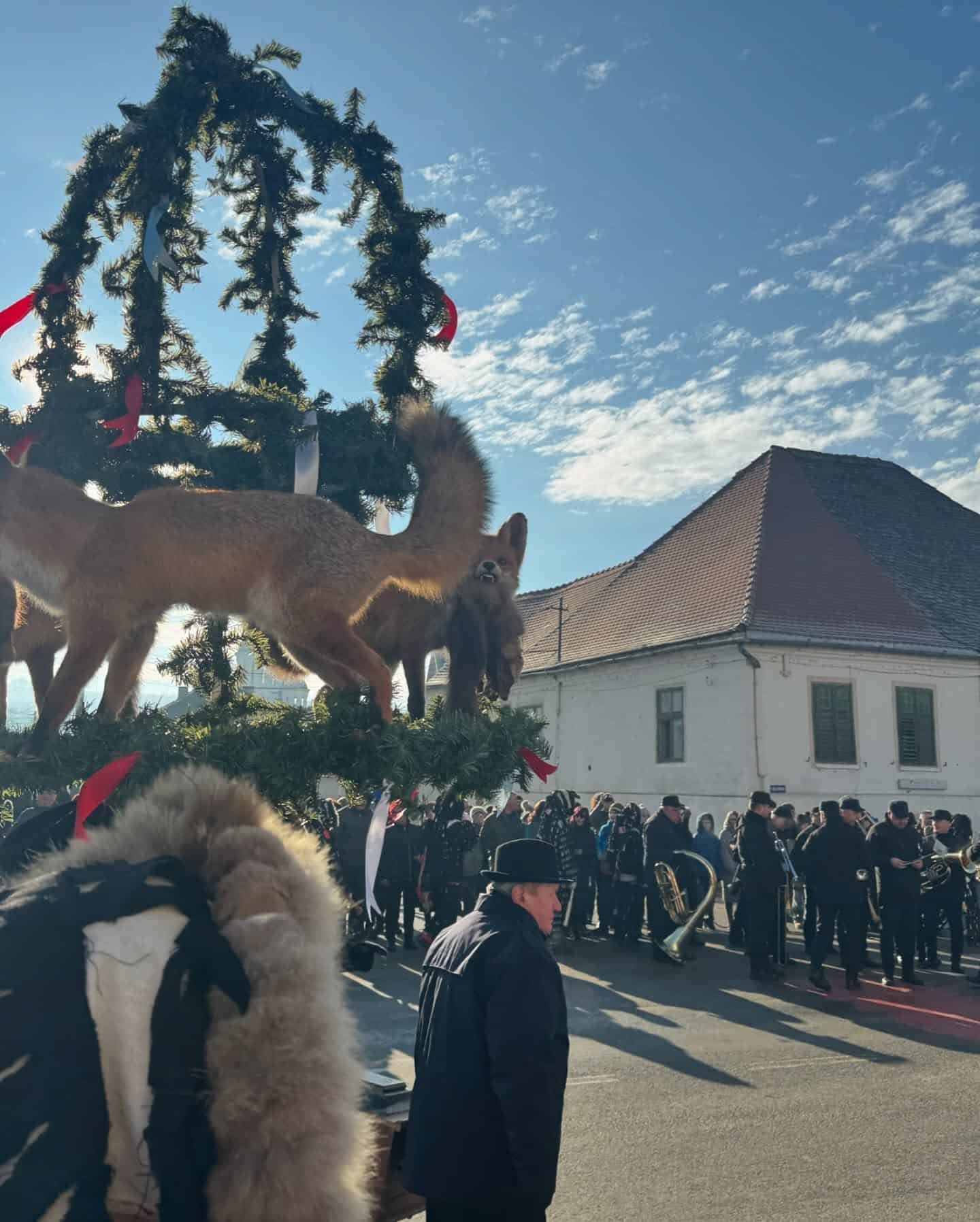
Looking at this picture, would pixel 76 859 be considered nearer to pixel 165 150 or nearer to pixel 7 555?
pixel 7 555

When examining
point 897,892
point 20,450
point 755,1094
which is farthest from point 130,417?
point 897,892

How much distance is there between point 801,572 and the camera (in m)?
23.6

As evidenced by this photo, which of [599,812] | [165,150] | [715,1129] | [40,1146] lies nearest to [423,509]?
[165,150]

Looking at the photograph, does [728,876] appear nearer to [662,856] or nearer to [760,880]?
[662,856]

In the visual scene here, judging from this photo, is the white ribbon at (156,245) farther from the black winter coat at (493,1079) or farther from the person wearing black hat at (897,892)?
the person wearing black hat at (897,892)

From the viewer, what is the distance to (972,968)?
1280 cm

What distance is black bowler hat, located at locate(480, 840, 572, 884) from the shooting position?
3.71 metres

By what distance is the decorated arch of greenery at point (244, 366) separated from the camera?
2553 millimetres

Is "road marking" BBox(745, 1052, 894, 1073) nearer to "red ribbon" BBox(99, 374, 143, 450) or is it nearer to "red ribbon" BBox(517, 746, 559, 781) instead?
"red ribbon" BBox(517, 746, 559, 781)

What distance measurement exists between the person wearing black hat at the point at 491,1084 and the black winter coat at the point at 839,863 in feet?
28.8

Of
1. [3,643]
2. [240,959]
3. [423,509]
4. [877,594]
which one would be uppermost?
[877,594]

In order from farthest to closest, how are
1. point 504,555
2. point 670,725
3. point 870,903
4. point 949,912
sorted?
point 670,725, point 870,903, point 949,912, point 504,555

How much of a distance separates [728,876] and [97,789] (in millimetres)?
15595

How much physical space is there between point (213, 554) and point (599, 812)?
1585 cm
